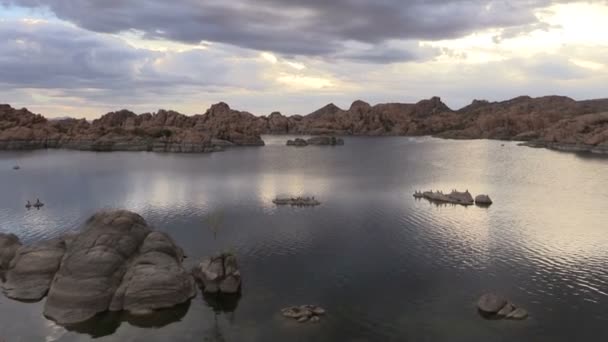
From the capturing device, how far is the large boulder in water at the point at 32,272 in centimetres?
4497

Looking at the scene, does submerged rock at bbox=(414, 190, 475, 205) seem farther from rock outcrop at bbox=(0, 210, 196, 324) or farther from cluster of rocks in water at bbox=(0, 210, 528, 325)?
rock outcrop at bbox=(0, 210, 196, 324)

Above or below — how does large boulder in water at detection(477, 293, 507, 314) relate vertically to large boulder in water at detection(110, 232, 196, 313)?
below

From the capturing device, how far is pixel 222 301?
4419cm

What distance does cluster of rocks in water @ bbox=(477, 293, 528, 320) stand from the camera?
4044 cm

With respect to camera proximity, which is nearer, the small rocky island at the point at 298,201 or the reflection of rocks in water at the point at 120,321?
the reflection of rocks in water at the point at 120,321

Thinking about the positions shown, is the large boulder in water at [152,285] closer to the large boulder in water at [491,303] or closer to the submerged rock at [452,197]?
the large boulder in water at [491,303]

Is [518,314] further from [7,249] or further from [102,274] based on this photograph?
[7,249]

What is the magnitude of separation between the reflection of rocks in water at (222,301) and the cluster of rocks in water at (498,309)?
21.5 m

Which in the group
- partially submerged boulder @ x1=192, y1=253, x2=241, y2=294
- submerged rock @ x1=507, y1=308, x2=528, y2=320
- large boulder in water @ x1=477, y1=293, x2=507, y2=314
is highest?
partially submerged boulder @ x1=192, y1=253, x2=241, y2=294

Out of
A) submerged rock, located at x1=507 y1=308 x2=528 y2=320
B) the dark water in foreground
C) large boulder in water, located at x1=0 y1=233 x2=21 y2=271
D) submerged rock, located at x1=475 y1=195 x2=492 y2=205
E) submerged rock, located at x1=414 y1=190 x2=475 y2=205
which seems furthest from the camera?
submerged rock, located at x1=414 y1=190 x2=475 y2=205

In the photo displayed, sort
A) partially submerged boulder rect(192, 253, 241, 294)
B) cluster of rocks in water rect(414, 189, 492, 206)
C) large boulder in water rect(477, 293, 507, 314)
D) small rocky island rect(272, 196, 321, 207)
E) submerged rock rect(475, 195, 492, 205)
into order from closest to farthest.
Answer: large boulder in water rect(477, 293, 507, 314) → partially submerged boulder rect(192, 253, 241, 294) → submerged rock rect(475, 195, 492, 205) → cluster of rocks in water rect(414, 189, 492, 206) → small rocky island rect(272, 196, 321, 207)

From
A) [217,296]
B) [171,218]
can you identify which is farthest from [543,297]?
[171,218]

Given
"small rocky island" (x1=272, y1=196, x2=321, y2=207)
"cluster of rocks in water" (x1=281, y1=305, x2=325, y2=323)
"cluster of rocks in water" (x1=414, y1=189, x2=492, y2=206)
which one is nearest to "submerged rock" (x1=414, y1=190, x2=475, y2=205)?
"cluster of rocks in water" (x1=414, y1=189, x2=492, y2=206)

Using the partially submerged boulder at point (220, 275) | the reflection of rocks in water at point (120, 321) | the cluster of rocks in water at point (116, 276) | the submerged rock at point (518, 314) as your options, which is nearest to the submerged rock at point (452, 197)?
the cluster of rocks in water at point (116, 276)
